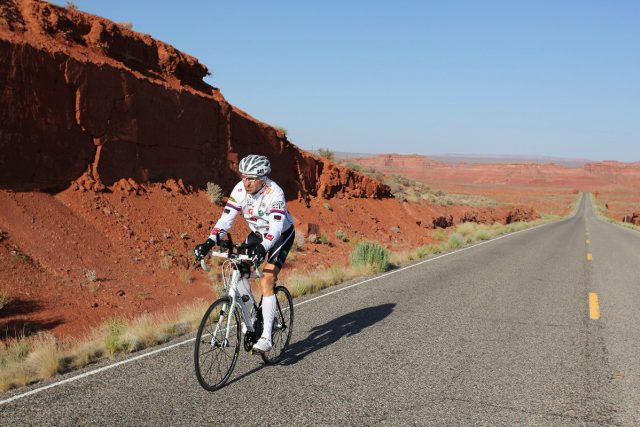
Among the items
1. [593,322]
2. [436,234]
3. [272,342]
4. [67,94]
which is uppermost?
[67,94]

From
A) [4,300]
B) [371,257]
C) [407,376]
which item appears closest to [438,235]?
[371,257]

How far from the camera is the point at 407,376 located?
5.07 meters

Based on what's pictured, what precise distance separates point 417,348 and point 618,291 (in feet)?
22.9

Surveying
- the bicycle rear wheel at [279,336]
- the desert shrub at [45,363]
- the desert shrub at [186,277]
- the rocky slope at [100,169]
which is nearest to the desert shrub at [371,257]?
the rocky slope at [100,169]

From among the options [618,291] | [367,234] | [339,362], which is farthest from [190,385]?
[367,234]

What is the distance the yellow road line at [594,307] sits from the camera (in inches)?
318

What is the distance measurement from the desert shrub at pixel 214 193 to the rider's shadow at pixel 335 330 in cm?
1141

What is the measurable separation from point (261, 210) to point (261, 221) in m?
0.15

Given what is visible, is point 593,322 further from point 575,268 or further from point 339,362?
point 575,268

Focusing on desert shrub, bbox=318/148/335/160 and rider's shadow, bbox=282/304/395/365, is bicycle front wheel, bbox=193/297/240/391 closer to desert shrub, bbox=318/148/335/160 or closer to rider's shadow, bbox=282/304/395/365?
rider's shadow, bbox=282/304/395/365

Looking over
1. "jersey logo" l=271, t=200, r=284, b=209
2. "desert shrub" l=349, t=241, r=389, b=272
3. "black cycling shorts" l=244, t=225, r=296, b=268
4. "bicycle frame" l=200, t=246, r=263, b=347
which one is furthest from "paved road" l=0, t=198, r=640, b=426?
"desert shrub" l=349, t=241, r=389, b=272

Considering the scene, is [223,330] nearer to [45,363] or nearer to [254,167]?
[254,167]

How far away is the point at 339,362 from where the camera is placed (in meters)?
5.48

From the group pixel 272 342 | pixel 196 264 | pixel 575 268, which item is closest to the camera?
pixel 272 342
